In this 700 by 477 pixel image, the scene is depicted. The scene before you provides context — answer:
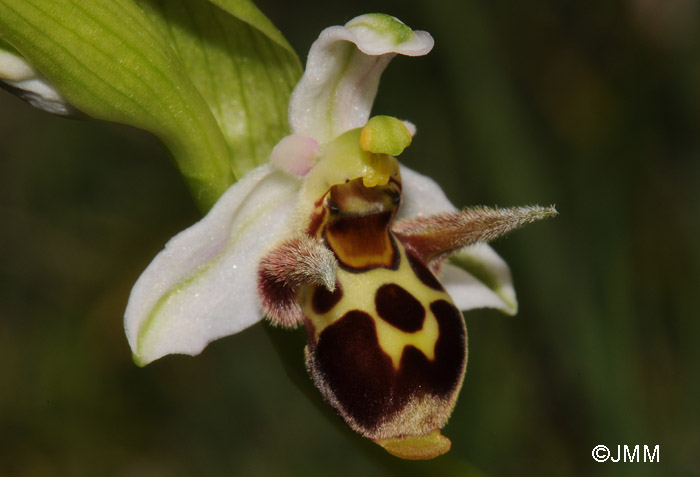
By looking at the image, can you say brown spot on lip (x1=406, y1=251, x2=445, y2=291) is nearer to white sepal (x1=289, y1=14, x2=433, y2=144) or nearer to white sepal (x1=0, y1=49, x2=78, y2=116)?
white sepal (x1=289, y1=14, x2=433, y2=144)

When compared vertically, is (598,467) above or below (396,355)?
below

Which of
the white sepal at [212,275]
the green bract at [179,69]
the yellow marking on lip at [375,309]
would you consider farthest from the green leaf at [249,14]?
the yellow marking on lip at [375,309]

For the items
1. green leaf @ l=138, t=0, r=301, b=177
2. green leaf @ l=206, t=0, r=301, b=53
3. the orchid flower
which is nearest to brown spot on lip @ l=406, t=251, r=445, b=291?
the orchid flower

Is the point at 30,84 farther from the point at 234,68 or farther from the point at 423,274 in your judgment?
the point at 423,274

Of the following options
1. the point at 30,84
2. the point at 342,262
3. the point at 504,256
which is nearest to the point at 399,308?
the point at 342,262

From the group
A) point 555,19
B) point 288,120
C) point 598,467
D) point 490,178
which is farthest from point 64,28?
point 555,19

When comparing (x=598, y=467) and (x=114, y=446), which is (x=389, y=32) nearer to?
(x=598, y=467)

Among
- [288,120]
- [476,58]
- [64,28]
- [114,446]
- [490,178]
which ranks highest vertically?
[64,28]
